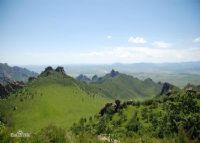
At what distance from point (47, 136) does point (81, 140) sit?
410 inches

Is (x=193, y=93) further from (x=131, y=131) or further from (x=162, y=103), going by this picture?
(x=131, y=131)

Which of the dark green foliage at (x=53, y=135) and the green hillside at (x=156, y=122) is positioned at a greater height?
the dark green foliage at (x=53, y=135)

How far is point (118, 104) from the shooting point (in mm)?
125062

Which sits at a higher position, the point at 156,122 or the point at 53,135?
the point at 53,135

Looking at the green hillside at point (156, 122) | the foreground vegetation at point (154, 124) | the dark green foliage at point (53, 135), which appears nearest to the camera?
the dark green foliage at point (53, 135)

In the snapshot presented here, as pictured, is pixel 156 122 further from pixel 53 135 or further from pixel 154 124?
pixel 53 135

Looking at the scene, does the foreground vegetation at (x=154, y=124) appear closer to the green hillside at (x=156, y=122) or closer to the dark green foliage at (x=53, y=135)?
the green hillside at (x=156, y=122)

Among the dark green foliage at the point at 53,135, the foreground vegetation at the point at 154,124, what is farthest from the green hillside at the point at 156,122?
the dark green foliage at the point at 53,135

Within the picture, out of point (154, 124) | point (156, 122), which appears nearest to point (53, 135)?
point (154, 124)

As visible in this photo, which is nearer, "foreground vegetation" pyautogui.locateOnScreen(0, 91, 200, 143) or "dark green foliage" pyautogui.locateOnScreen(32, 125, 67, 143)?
"dark green foliage" pyautogui.locateOnScreen(32, 125, 67, 143)

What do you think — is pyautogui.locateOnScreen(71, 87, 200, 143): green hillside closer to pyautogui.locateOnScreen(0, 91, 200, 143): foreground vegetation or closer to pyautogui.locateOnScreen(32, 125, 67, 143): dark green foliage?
pyautogui.locateOnScreen(0, 91, 200, 143): foreground vegetation

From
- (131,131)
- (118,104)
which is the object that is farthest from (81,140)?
(118,104)

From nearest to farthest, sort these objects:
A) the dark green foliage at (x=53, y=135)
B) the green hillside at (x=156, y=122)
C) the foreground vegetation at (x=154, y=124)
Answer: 1. the dark green foliage at (x=53, y=135)
2. the foreground vegetation at (x=154, y=124)
3. the green hillside at (x=156, y=122)

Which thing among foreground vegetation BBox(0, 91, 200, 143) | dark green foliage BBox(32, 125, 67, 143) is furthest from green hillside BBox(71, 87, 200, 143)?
dark green foliage BBox(32, 125, 67, 143)
